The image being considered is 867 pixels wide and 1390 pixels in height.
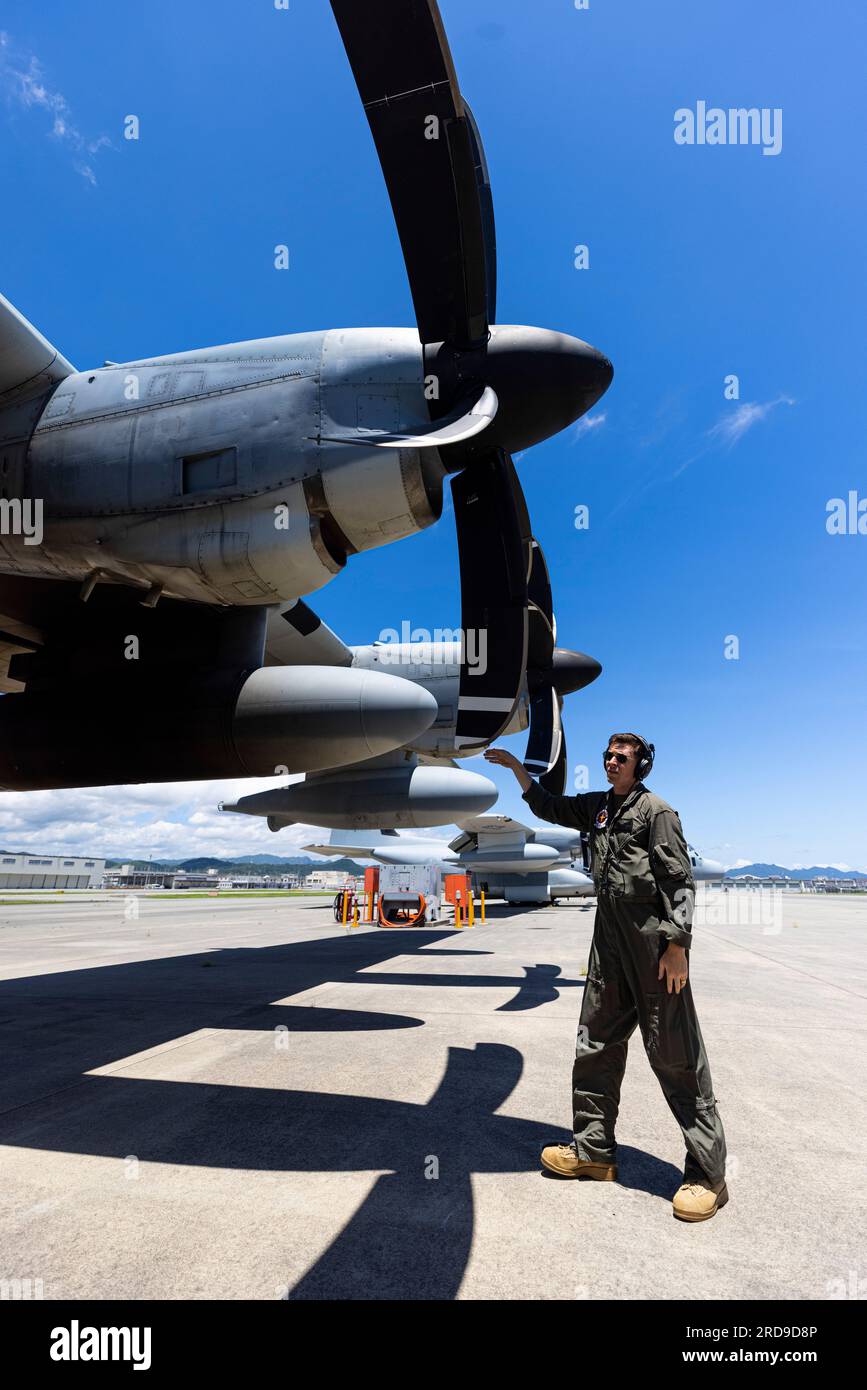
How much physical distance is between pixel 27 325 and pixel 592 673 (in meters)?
8.61

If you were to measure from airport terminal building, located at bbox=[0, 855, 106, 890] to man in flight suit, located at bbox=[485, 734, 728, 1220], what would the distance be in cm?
7685

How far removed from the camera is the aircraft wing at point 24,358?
5.84 m

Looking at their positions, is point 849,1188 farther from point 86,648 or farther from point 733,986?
point 86,648

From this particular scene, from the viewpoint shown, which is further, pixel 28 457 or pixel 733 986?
→ pixel 733 986

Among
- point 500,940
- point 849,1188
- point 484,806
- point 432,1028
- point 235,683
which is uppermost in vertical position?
point 235,683

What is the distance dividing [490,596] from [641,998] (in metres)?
3.65

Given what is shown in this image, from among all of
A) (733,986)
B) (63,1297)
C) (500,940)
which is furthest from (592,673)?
(63,1297)

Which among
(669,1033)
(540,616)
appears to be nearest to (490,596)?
(669,1033)

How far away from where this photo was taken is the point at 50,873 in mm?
78375

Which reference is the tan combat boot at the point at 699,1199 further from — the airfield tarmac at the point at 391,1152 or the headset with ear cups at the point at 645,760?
the headset with ear cups at the point at 645,760

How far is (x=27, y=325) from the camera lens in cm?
595

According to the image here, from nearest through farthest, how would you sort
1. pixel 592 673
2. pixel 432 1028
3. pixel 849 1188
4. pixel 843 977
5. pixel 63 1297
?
pixel 63 1297 < pixel 849 1188 < pixel 432 1028 < pixel 843 977 < pixel 592 673

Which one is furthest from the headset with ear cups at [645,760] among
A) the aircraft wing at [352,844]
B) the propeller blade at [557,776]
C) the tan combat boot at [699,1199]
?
the aircraft wing at [352,844]

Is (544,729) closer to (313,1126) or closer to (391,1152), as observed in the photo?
(313,1126)
